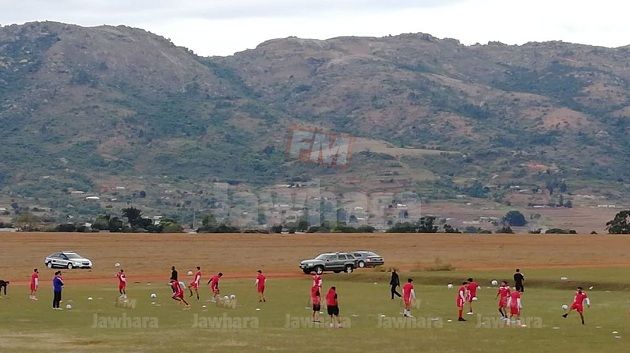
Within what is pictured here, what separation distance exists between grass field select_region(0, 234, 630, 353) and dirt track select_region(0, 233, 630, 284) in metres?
0.28

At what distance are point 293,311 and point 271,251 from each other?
52302mm

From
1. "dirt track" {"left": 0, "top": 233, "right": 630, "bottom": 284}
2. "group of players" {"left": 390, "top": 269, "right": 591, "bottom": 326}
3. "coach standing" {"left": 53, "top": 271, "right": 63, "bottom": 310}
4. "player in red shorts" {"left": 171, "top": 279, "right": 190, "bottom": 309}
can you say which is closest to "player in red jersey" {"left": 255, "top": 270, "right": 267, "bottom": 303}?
"player in red shorts" {"left": 171, "top": 279, "right": 190, "bottom": 309}

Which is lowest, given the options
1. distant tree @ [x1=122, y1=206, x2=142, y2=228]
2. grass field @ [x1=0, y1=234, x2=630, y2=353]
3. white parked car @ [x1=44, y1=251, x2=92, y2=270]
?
grass field @ [x1=0, y1=234, x2=630, y2=353]

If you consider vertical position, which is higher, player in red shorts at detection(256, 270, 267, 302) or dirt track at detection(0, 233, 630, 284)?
dirt track at detection(0, 233, 630, 284)

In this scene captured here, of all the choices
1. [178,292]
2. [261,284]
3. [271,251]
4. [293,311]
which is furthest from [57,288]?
[271,251]

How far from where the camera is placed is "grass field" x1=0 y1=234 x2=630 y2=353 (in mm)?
34938

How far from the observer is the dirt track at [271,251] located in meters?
80.2

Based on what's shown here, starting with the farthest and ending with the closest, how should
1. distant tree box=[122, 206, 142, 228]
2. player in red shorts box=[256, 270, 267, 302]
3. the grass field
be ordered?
distant tree box=[122, 206, 142, 228] → player in red shorts box=[256, 270, 267, 302] → the grass field

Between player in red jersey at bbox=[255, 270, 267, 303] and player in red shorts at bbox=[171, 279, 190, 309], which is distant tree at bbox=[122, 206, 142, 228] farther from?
player in red shorts at bbox=[171, 279, 190, 309]

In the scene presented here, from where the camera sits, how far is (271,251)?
3890 inches

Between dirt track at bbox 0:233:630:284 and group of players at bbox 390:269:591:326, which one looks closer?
group of players at bbox 390:269:591:326

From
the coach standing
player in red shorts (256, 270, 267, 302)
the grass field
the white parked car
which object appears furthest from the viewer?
the white parked car

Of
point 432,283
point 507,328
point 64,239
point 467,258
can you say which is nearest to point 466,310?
point 507,328

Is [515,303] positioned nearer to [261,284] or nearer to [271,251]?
[261,284]
